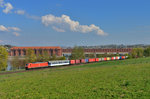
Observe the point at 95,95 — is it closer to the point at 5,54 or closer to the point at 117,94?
the point at 117,94

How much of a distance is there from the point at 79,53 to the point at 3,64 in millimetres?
47778

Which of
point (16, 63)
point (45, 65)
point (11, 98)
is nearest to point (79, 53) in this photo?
point (16, 63)

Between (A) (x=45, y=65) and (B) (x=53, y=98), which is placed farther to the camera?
(A) (x=45, y=65)

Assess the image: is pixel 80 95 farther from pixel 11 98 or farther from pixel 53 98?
pixel 11 98

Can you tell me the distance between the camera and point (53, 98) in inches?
336

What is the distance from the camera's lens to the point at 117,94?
8.26 meters

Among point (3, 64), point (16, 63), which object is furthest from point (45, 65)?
point (16, 63)

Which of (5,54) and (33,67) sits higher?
(5,54)

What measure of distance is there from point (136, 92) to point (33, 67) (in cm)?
4397

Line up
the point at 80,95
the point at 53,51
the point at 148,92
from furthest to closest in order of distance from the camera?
the point at 53,51
the point at 80,95
the point at 148,92

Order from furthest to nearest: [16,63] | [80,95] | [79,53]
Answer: [79,53] < [16,63] < [80,95]

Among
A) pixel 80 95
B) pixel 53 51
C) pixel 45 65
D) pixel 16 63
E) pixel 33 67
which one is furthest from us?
pixel 53 51

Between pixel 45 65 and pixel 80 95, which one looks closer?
pixel 80 95

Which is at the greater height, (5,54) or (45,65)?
(5,54)
